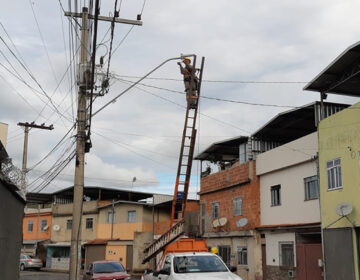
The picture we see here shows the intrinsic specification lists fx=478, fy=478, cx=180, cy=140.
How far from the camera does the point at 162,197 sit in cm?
4481

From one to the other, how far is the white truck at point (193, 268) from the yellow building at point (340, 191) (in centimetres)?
647

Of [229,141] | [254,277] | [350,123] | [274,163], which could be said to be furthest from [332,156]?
[229,141]

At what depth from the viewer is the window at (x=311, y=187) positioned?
2055cm

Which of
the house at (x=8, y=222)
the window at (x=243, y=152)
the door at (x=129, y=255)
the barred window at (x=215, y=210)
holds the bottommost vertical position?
the door at (x=129, y=255)

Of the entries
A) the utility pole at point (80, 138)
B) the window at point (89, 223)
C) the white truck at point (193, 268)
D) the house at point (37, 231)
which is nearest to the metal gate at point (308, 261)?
the white truck at point (193, 268)

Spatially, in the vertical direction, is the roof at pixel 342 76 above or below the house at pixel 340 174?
above

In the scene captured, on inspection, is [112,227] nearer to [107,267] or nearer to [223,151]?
[223,151]

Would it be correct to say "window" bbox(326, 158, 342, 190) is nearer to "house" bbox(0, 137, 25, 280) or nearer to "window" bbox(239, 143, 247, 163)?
"window" bbox(239, 143, 247, 163)

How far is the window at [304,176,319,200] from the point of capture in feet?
67.4

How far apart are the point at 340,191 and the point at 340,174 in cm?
64

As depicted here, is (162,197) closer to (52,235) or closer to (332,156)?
(52,235)

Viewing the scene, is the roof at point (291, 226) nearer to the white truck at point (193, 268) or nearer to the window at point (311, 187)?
the window at point (311, 187)

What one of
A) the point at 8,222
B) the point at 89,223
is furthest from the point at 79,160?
the point at 89,223

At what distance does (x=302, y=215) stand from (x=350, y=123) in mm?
5596
